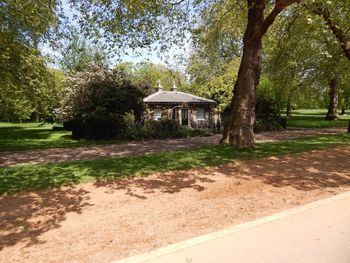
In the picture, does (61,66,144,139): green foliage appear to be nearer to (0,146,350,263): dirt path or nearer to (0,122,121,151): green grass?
(0,122,121,151): green grass

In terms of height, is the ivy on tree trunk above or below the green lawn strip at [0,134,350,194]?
above

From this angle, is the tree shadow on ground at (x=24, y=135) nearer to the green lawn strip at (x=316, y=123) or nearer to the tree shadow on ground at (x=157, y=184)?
the tree shadow on ground at (x=157, y=184)

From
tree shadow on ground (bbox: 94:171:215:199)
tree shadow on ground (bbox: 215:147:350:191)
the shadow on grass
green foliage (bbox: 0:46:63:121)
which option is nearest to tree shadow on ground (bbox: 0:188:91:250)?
the shadow on grass

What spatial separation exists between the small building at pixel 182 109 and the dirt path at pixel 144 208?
1917 cm

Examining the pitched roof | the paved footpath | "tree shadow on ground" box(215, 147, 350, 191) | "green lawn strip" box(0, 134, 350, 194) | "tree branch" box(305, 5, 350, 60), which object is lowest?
"tree shadow on ground" box(215, 147, 350, 191)

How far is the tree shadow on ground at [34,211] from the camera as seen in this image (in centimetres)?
576

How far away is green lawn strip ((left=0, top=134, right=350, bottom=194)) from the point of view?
9570 millimetres

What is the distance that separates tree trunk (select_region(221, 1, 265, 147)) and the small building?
1423 centimetres

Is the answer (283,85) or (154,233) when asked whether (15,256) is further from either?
(283,85)

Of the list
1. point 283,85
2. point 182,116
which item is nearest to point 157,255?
point 182,116

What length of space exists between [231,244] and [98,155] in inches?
432

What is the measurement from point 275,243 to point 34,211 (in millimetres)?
5112

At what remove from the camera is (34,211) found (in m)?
6.98

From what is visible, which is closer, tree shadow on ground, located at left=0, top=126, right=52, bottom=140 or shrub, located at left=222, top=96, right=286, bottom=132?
tree shadow on ground, located at left=0, top=126, right=52, bottom=140
